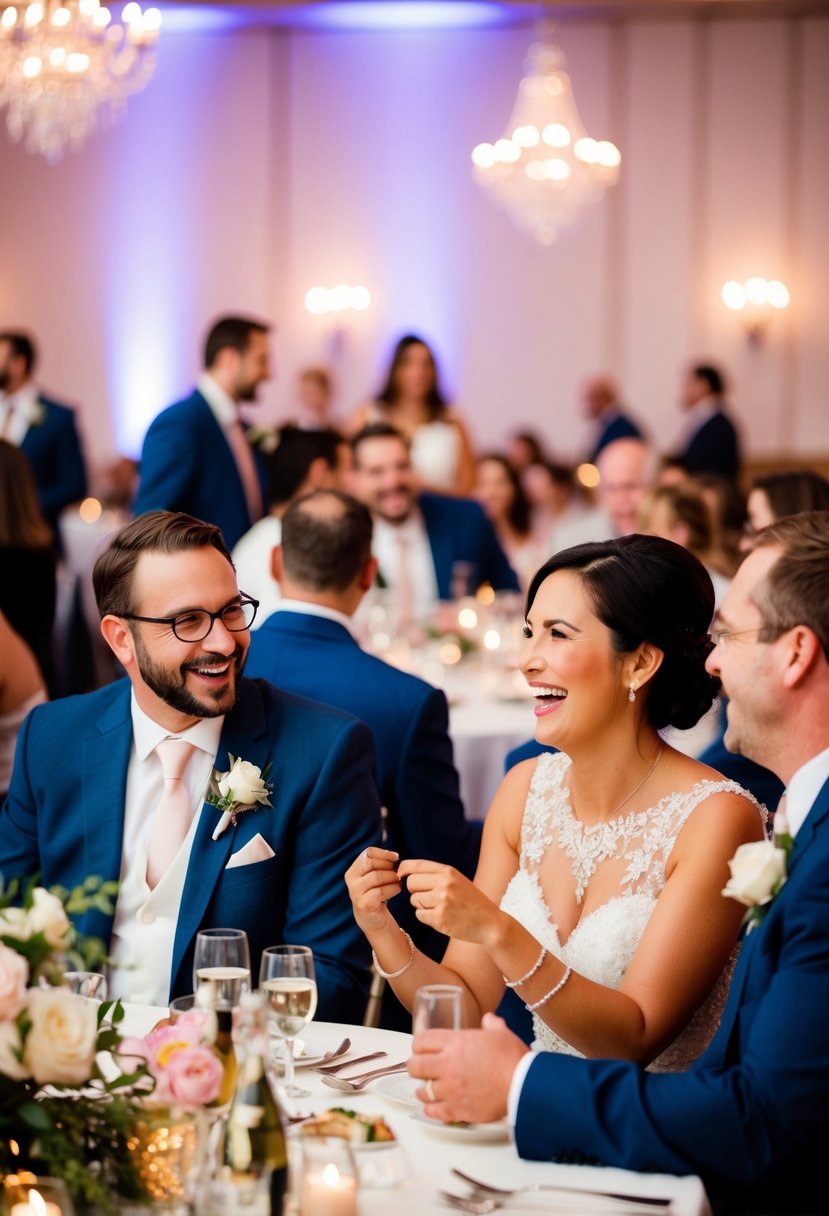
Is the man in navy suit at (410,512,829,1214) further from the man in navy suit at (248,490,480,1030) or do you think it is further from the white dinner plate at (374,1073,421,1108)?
the man in navy suit at (248,490,480,1030)

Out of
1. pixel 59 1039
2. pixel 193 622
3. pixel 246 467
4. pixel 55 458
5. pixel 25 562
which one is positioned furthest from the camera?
pixel 55 458

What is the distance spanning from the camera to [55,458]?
784cm

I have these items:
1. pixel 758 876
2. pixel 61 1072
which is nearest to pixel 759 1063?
pixel 758 876

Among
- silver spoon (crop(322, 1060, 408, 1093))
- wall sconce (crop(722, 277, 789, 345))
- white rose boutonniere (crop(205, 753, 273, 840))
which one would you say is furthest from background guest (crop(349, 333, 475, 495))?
wall sconce (crop(722, 277, 789, 345))

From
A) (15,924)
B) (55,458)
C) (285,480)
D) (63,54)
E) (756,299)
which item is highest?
(63,54)

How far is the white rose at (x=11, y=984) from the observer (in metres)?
1.41

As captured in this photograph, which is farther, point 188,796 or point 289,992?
point 188,796

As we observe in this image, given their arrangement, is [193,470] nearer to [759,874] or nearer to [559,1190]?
[759,874]

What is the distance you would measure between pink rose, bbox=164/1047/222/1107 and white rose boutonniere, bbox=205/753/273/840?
3.13 ft

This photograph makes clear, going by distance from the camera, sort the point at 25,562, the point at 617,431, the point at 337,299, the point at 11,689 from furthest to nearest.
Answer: the point at 337,299 < the point at 617,431 < the point at 25,562 < the point at 11,689

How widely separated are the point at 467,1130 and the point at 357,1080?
21 centimetres

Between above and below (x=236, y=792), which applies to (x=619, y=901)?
below

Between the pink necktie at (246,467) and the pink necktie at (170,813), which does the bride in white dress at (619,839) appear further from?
the pink necktie at (246,467)

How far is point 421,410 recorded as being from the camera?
754 centimetres
